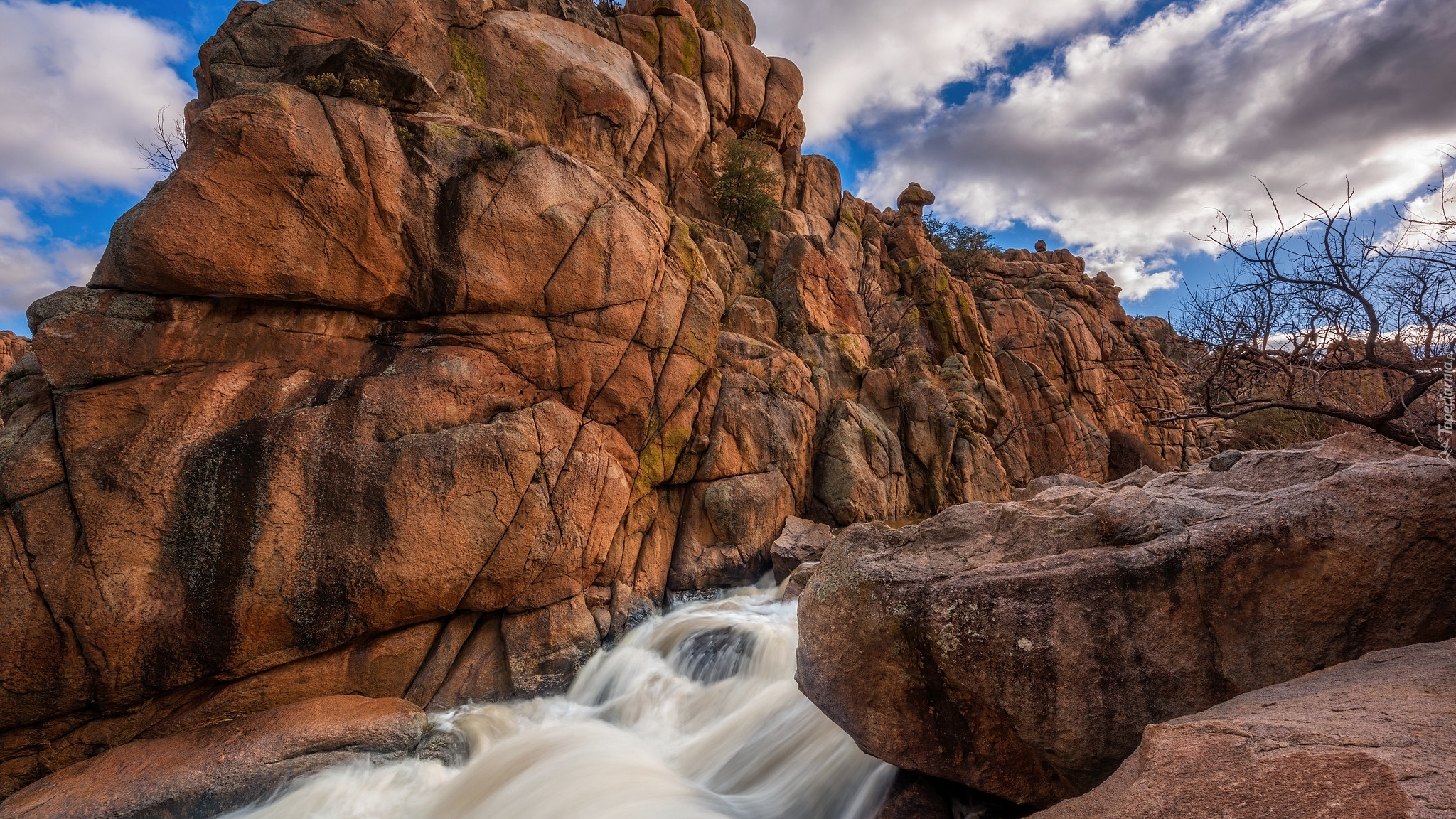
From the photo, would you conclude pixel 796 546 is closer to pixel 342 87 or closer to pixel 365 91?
pixel 365 91

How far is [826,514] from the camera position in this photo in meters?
18.4

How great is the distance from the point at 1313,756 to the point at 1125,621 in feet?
7.09

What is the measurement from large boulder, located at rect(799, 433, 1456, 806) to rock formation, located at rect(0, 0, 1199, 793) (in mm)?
7924

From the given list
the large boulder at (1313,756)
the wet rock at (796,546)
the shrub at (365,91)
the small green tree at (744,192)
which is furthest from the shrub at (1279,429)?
the shrub at (365,91)

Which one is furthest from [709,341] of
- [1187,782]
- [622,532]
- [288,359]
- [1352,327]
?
[1187,782]

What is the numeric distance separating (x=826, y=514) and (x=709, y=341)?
6.53 metres

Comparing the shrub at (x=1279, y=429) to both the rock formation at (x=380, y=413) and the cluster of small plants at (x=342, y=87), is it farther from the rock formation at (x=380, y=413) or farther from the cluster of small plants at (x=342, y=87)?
the cluster of small plants at (x=342, y=87)

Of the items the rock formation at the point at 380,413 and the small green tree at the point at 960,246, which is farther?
the small green tree at the point at 960,246

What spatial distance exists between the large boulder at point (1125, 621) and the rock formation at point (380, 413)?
7.92 m

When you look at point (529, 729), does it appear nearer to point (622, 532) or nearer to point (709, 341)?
point (622, 532)

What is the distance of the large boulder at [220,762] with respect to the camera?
24.7ft

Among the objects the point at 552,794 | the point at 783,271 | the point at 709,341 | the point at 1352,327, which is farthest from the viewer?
the point at 783,271

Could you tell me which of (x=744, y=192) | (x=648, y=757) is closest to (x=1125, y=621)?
(x=648, y=757)

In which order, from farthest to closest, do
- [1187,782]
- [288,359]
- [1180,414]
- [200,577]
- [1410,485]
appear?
[288,359] < [200,577] < [1180,414] < [1410,485] < [1187,782]
